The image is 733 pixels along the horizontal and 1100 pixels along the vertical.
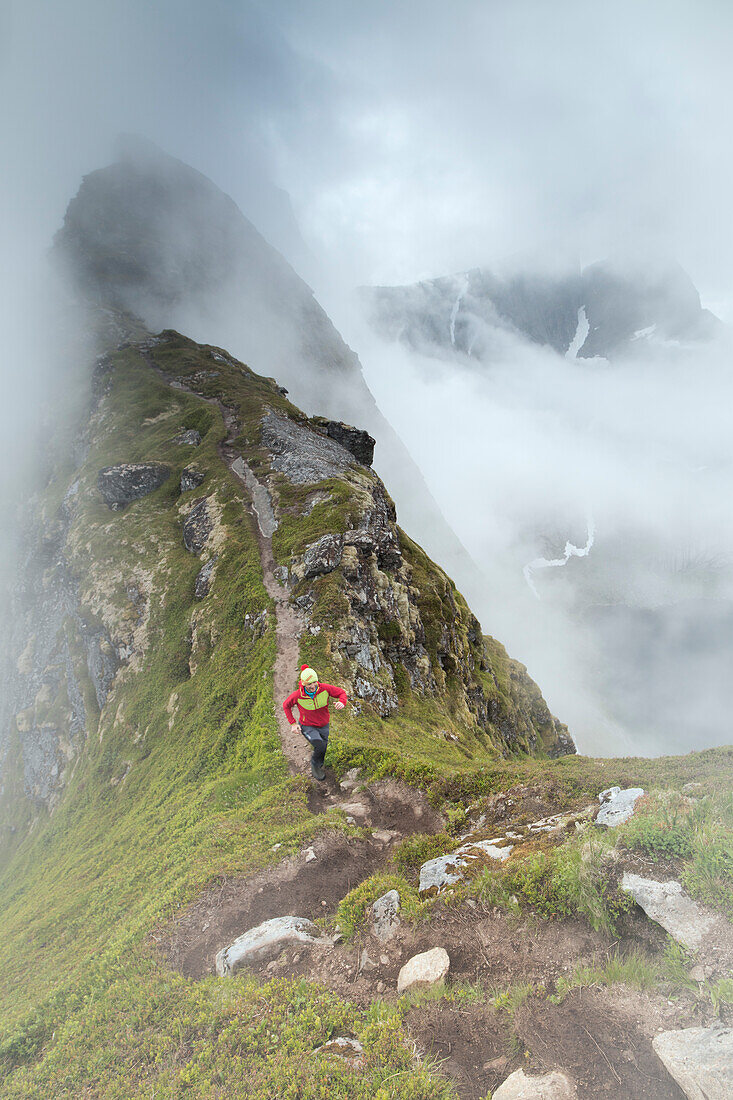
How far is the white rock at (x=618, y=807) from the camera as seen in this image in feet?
32.3

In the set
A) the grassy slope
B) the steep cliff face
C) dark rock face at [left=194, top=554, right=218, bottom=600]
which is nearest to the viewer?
the grassy slope

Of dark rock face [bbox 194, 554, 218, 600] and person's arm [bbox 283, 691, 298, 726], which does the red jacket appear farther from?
dark rock face [bbox 194, 554, 218, 600]

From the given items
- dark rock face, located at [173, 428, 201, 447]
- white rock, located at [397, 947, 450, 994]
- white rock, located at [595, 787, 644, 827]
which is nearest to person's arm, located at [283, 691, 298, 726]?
white rock, located at [397, 947, 450, 994]

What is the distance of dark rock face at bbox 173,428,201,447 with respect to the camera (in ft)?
254

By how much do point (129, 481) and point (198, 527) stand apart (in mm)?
22491

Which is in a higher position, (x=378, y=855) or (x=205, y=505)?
(x=205, y=505)

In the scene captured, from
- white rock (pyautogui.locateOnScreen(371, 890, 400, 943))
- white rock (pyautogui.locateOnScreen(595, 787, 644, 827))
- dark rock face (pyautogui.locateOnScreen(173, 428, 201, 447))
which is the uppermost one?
dark rock face (pyautogui.locateOnScreen(173, 428, 201, 447))

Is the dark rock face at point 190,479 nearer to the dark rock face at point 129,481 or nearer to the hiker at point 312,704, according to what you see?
the dark rock face at point 129,481

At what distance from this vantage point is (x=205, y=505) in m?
58.2

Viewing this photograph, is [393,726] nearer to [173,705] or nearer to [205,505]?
[173,705]

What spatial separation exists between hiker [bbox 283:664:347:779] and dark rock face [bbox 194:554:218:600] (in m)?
31.2

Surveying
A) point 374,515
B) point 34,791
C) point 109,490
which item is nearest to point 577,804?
point 374,515

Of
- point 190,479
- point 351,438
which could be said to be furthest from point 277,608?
point 351,438

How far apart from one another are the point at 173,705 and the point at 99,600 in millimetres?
26592
